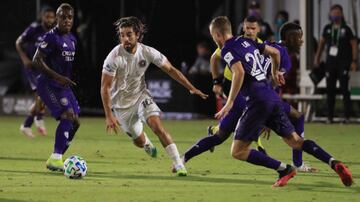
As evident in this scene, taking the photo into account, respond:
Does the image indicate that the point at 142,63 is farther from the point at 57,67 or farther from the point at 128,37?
the point at 57,67

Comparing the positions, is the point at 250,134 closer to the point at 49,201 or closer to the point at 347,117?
the point at 49,201

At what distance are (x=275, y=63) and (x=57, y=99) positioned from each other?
10.3 ft

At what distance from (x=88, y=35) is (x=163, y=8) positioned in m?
2.18

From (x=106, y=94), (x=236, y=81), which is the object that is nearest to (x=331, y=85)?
(x=106, y=94)

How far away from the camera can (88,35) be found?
26359mm

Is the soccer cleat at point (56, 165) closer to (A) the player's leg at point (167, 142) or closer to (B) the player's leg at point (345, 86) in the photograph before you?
(A) the player's leg at point (167, 142)

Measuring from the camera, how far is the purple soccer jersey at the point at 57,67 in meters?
12.8

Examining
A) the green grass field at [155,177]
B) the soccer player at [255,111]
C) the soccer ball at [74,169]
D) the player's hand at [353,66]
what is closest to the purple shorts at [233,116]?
the green grass field at [155,177]

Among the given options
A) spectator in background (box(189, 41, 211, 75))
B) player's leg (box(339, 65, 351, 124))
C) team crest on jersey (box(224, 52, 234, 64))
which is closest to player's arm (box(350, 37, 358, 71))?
player's leg (box(339, 65, 351, 124))

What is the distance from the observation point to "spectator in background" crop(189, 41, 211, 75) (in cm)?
2402

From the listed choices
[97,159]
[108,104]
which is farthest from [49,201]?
[97,159]

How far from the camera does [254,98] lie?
1055cm

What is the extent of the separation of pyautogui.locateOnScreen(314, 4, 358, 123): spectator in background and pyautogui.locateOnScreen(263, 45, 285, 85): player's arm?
31.8 ft

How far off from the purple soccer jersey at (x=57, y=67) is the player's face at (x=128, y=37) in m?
1.28
